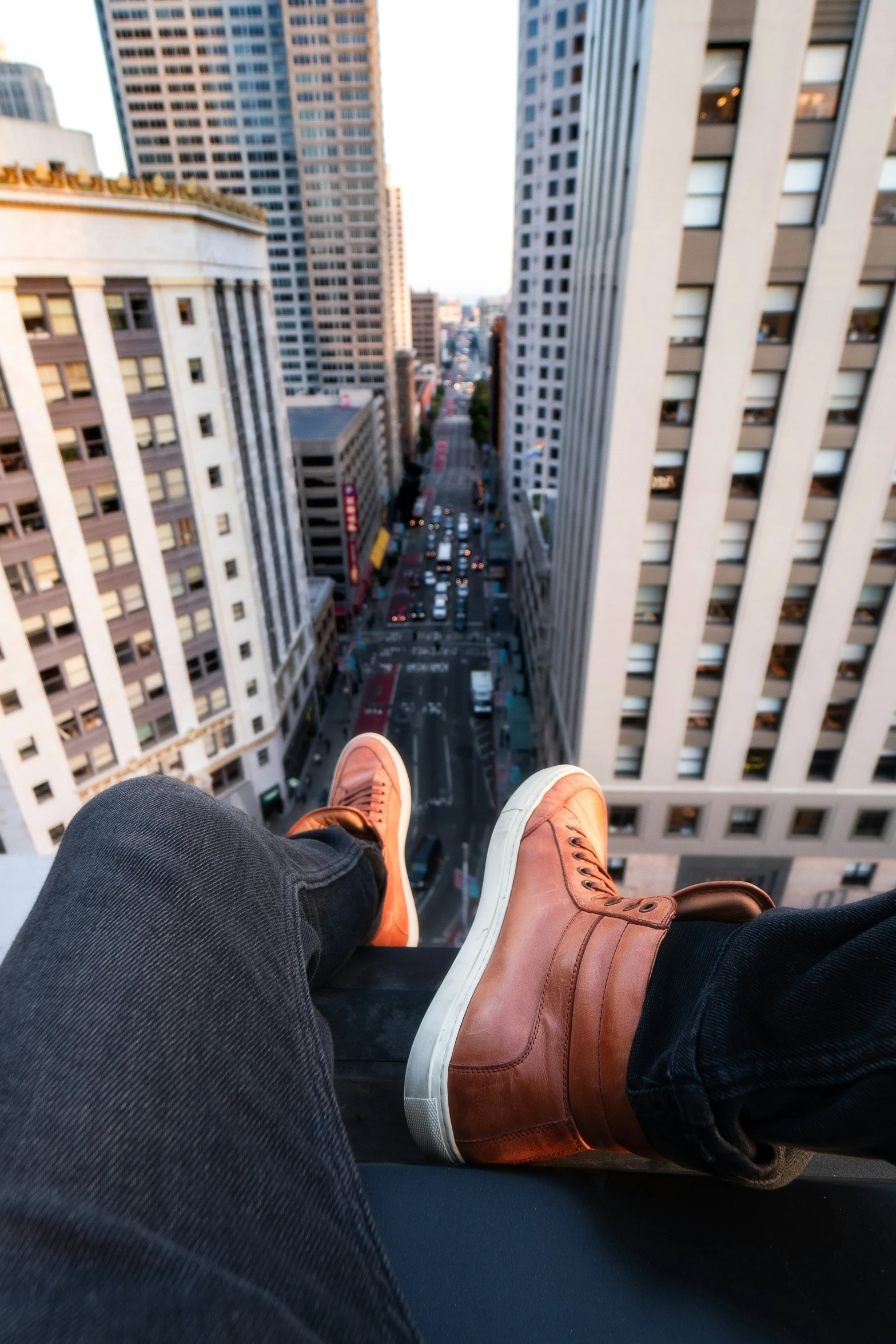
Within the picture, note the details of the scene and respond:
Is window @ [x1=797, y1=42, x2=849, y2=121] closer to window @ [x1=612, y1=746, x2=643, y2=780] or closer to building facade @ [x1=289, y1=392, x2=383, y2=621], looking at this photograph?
window @ [x1=612, y1=746, x2=643, y2=780]

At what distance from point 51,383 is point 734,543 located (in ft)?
66.7

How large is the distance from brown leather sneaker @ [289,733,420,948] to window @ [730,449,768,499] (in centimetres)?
1327

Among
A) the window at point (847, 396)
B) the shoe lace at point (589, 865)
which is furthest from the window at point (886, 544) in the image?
the shoe lace at point (589, 865)

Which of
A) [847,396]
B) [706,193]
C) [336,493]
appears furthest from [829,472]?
[336,493]

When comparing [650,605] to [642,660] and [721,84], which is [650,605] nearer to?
[642,660]

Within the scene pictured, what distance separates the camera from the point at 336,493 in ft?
169

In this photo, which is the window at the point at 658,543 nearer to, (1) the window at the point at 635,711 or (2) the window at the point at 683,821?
(1) the window at the point at 635,711

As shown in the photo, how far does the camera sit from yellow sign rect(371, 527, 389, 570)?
66688mm

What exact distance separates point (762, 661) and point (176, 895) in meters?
19.3

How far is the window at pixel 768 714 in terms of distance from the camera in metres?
19.5

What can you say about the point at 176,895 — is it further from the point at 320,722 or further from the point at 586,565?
the point at 320,722

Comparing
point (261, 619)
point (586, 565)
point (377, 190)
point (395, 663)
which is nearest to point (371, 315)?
point (377, 190)

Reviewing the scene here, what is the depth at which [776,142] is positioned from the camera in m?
12.8

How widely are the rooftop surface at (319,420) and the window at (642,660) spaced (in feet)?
123
